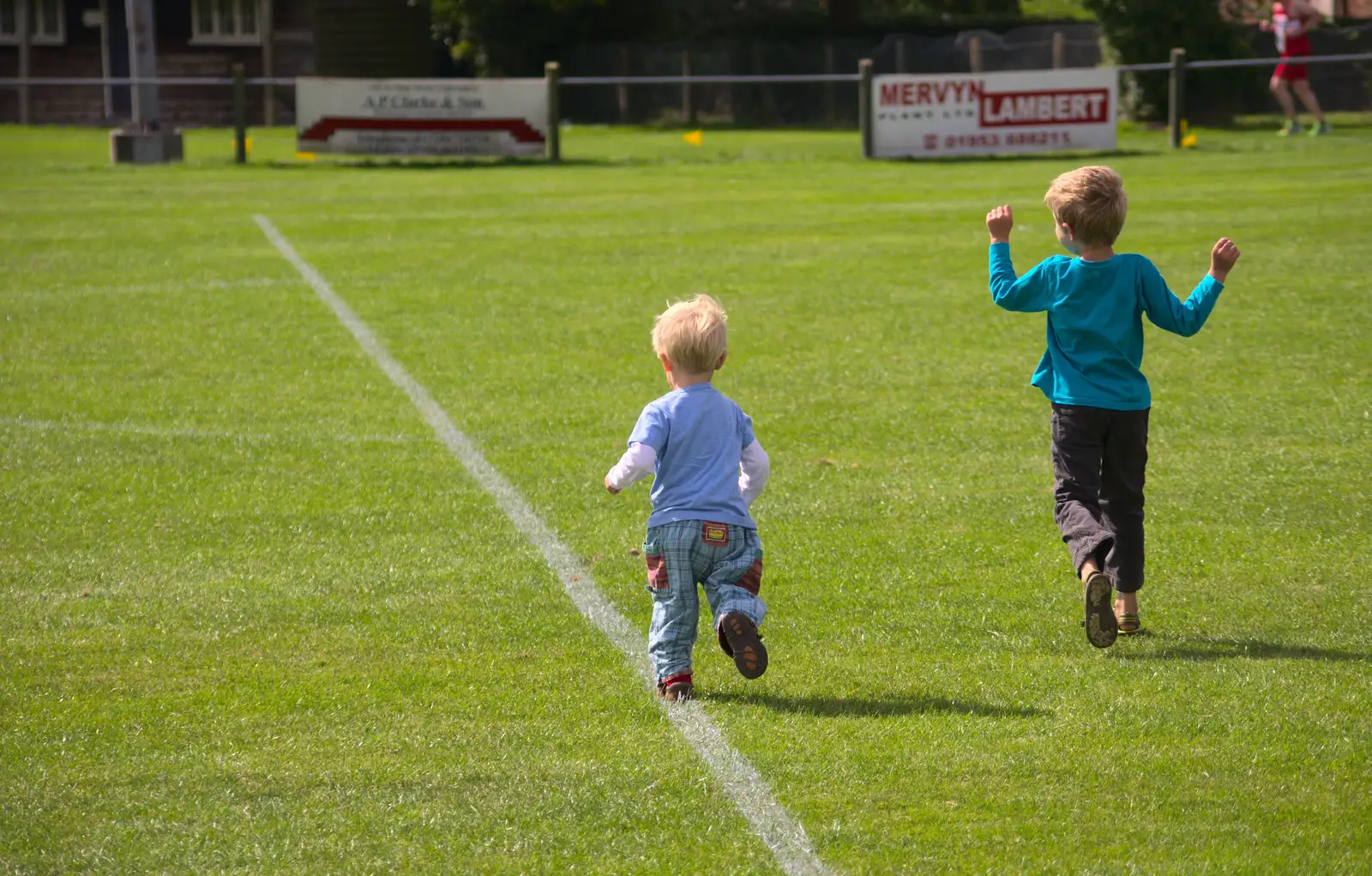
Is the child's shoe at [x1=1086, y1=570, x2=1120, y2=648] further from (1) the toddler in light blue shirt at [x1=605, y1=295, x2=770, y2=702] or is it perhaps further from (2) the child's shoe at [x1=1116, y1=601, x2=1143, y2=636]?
(1) the toddler in light blue shirt at [x1=605, y1=295, x2=770, y2=702]

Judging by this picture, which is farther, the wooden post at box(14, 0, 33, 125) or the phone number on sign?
the wooden post at box(14, 0, 33, 125)

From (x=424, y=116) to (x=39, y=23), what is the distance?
18436 millimetres

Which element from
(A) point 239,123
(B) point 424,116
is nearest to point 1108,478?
(B) point 424,116

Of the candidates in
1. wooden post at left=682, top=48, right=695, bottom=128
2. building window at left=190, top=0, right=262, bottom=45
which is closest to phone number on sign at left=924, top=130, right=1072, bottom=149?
wooden post at left=682, top=48, right=695, bottom=128

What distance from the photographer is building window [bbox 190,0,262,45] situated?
1548 inches

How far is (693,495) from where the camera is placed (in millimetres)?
4723

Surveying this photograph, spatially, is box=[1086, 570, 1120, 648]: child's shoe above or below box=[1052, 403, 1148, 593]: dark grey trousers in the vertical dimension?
below

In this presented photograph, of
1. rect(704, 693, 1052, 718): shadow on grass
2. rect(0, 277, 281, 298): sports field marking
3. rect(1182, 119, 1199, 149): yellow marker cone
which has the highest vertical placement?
rect(1182, 119, 1199, 149): yellow marker cone

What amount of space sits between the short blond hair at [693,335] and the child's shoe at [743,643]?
2.41 ft

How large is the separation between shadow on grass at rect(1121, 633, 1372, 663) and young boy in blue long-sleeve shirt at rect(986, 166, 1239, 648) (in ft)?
0.53

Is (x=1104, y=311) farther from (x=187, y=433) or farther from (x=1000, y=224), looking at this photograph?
(x=187, y=433)

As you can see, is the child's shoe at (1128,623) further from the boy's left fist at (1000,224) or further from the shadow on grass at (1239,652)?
the boy's left fist at (1000,224)

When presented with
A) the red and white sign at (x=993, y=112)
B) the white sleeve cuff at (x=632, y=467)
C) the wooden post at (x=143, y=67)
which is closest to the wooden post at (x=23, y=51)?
the wooden post at (x=143, y=67)

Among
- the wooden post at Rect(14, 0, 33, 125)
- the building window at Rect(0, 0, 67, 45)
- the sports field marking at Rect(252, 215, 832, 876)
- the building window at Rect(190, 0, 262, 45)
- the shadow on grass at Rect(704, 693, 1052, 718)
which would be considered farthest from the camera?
the building window at Rect(190, 0, 262, 45)
